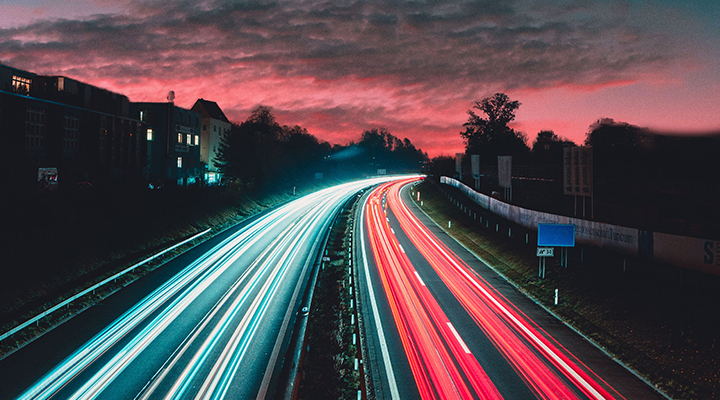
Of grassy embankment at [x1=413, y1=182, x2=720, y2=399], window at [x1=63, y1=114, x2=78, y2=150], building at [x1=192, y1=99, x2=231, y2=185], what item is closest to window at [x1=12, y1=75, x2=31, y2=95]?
window at [x1=63, y1=114, x2=78, y2=150]

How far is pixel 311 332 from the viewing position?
15.7 meters

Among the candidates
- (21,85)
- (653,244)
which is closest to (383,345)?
(653,244)

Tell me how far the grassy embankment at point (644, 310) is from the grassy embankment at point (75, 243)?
21.4m

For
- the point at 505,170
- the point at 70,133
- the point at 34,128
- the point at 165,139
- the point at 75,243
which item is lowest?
the point at 75,243

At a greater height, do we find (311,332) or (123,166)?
(123,166)

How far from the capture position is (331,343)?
14773mm

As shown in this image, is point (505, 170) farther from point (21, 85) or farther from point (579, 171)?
point (21, 85)

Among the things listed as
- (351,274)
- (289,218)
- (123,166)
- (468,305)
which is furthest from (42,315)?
(123,166)

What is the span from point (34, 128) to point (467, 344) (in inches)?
1873

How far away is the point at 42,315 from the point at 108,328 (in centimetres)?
230

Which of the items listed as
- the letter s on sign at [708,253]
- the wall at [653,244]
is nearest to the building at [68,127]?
the wall at [653,244]

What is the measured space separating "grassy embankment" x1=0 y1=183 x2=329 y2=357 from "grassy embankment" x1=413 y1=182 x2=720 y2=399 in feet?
70.3

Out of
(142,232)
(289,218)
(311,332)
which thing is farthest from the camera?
(289,218)

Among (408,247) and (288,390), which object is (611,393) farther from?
(408,247)
